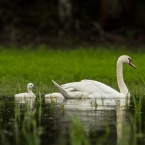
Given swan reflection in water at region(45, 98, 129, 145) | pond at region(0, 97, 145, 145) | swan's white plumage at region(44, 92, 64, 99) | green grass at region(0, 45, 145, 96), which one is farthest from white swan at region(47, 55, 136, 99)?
green grass at region(0, 45, 145, 96)

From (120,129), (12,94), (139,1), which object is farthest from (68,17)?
(120,129)

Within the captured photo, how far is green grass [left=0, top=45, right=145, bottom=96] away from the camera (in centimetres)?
1642

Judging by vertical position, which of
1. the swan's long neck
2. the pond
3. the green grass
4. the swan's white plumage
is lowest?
the pond

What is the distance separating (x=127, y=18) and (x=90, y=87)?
1418cm

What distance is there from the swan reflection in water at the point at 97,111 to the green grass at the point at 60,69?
57.9 inches

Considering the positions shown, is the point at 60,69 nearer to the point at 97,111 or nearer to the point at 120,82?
the point at 120,82

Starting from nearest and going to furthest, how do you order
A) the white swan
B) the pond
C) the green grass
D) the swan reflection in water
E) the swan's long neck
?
1. the pond
2. the swan reflection in water
3. the white swan
4. the swan's long neck
5. the green grass

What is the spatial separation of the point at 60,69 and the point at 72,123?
8544 millimetres

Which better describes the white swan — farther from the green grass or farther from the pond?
the green grass

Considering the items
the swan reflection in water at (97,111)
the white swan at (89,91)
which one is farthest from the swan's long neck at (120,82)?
the swan reflection in water at (97,111)

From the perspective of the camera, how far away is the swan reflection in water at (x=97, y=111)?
10.3 metres

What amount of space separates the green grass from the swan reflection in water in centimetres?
147

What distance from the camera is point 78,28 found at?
2777cm

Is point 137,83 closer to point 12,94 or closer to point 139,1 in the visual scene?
point 12,94
